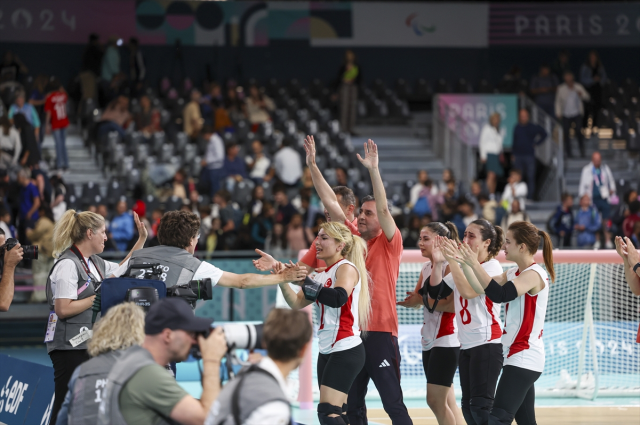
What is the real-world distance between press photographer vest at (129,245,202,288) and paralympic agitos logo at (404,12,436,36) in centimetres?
1928

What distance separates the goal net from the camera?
31.1ft

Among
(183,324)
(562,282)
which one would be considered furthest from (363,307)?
(562,282)

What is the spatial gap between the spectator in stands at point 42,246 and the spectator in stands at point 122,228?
3.12ft

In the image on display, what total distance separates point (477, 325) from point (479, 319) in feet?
0.16

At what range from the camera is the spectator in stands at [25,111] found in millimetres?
15536

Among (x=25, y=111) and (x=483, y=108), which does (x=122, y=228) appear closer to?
(x=25, y=111)

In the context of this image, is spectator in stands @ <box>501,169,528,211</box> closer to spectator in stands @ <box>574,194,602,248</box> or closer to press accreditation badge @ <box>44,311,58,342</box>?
spectator in stands @ <box>574,194,602,248</box>

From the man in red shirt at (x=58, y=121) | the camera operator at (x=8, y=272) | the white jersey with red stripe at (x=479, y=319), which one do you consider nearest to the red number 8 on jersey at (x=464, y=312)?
the white jersey with red stripe at (x=479, y=319)

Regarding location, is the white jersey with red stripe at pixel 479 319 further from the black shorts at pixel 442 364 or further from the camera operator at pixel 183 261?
the camera operator at pixel 183 261

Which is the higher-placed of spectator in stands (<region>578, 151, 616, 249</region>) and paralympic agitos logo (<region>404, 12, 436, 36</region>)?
paralympic agitos logo (<region>404, 12, 436, 36</region>)

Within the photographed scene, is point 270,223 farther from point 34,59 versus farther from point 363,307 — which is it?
point 34,59

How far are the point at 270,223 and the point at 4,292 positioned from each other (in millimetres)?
8020

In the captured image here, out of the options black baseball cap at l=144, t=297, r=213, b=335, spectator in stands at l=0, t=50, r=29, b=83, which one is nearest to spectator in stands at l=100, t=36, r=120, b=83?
spectator in stands at l=0, t=50, r=29, b=83

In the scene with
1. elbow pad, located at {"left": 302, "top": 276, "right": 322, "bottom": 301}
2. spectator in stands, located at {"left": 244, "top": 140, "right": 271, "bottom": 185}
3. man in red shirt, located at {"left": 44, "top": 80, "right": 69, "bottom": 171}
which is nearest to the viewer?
elbow pad, located at {"left": 302, "top": 276, "right": 322, "bottom": 301}
